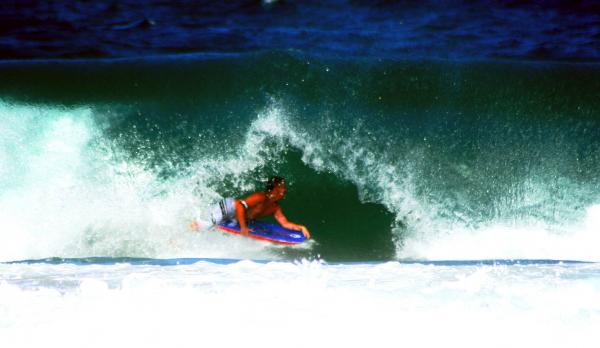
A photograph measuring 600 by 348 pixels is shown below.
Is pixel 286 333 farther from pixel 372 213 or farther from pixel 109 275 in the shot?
pixel 372 213

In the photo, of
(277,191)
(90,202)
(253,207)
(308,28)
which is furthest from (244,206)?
(308,28)

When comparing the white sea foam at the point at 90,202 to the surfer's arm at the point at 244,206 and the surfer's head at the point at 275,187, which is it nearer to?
the surfer's arm at the point at 244,206

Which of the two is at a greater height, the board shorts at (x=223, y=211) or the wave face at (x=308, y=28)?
the wave face at (x=308, y=28)

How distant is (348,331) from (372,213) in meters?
4.71

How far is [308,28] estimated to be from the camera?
539 inches

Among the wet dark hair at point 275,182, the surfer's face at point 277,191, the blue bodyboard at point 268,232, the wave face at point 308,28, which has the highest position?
the wave face at point 308,28

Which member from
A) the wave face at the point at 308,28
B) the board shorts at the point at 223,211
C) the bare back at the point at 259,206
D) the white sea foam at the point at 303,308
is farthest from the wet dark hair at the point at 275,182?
the wave face at the point at 308,28

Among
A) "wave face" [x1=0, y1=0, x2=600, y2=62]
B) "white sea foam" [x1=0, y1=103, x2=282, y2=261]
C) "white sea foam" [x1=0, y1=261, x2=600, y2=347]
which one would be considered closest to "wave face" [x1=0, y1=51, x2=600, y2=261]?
"white sea foam" [x1=0, y1=103, x2=282, y2=261]

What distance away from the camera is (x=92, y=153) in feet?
29.6

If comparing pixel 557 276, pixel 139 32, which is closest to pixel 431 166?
pixel 557 276

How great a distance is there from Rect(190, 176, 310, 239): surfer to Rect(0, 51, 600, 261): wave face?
0.33 meters

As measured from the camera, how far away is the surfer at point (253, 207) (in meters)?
7.79

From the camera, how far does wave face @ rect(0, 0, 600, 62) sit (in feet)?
41.8

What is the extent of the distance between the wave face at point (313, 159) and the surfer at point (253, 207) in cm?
33
